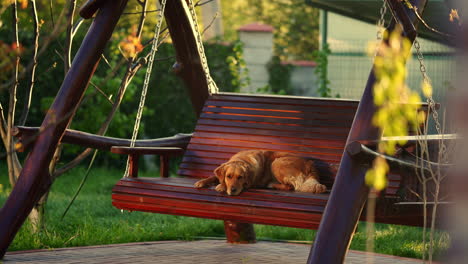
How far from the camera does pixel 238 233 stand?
596 cm

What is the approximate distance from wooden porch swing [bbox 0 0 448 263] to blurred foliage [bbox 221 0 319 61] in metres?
19.1

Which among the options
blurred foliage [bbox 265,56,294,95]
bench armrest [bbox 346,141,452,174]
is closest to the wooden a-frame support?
bench armrest [bbox 346,141,452,174]

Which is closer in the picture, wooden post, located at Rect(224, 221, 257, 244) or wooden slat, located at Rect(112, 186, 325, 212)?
wooden slat, located at Rect(112, 186, 325, 212)

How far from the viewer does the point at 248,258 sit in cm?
538

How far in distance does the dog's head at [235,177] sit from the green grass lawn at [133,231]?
126cm

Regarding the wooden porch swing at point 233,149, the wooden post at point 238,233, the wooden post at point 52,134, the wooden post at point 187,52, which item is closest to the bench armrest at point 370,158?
the wooden porch swing at point 233,149

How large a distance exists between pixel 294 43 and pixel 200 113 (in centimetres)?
2128

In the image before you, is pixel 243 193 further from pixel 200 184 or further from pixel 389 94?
pixel 389 94

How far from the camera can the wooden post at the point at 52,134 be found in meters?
4.52

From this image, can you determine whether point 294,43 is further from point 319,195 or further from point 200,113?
point 319,195

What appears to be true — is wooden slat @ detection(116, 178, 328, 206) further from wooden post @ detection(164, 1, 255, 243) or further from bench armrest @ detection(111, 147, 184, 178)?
wooden post @ detection(164, 1, 255, 243)

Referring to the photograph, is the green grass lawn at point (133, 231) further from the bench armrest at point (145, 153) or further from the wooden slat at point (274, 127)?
the bench armrest at point (145, 153)

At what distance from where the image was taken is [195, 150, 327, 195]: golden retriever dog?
169 inches

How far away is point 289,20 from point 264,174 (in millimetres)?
23264
